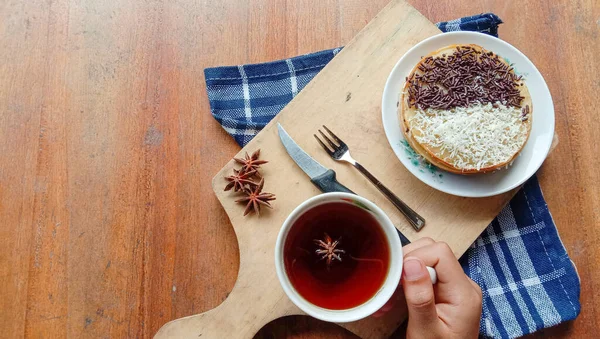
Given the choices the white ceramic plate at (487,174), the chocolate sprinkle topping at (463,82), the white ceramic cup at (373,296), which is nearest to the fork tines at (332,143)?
the white ceramic plate at (487,174)

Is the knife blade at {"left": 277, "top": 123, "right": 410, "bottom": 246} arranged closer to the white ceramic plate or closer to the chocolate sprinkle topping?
the white ceramic plate

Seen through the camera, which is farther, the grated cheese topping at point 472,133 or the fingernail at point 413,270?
the grated cheese topping at point 472,133

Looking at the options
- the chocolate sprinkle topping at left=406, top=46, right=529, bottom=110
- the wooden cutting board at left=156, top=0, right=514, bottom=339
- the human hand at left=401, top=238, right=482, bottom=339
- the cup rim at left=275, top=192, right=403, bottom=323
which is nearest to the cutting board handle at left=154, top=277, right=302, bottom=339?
the wooden cutting board at left=156, top=0, right=514, bottom=339

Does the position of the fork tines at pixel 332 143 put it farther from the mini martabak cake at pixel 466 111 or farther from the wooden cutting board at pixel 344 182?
the mini martabak cake at pixel 466 111

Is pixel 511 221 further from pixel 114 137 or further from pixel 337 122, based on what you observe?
pixel 114 137

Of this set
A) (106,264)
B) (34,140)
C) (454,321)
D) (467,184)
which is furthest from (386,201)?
(34,140)

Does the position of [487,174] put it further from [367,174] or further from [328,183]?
[328,183]
